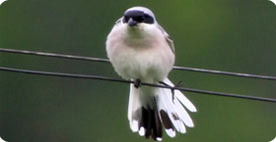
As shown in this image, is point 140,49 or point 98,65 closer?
point 140,49

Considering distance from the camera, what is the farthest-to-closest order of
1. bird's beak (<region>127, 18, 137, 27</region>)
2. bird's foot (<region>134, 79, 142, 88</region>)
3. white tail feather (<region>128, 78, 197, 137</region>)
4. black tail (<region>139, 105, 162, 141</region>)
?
1. black tail (<region>139, 105, 162, 141</region>)
2. white tail feather (<region>128, 78, 197, 137</region>)
3. bird's foot (<region>134, 79, 142, 88</region>)
4. bird's beak (<region>127, 18, 137, 27</region>)

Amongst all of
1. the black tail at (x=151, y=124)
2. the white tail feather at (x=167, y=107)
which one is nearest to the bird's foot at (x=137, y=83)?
the white tail feather at (x=167, y=107)

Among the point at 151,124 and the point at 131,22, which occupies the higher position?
the point at 131,22

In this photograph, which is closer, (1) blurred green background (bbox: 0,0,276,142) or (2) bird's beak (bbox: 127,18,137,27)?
(2) bird's beak (bbox: 127,18,137,27)

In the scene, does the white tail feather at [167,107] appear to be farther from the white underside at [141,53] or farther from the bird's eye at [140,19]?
the bird's eye at [140,19]

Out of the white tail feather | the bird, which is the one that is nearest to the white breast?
the bird

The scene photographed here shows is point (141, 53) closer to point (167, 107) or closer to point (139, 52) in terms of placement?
A: point (139, 52)

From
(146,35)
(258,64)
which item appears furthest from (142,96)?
(258,64)

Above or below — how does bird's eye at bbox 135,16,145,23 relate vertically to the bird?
above

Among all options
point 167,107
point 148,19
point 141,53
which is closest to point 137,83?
point 141,53

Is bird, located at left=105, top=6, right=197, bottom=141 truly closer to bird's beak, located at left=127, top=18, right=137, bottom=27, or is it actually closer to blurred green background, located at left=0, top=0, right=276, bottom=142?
bird's beak, located at left=127, top=18, right=137, bottom=27

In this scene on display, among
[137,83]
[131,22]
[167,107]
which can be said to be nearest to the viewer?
[131,22]
